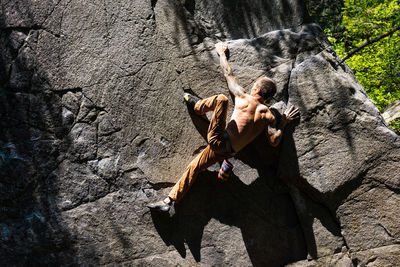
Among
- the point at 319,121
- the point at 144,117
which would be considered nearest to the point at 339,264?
the point at 319,121

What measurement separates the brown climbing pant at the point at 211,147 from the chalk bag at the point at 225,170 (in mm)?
76

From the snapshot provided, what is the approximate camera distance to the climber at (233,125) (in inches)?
127

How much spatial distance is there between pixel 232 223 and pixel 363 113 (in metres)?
1.78

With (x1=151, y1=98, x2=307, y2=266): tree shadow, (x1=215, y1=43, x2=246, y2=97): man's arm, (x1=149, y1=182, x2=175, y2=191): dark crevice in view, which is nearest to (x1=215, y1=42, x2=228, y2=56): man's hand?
(x1=215, y1=43, x2=246, y2=97): man's arm

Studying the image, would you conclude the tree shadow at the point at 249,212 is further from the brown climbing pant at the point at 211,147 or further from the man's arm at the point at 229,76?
the man's arm at the point at 229,76

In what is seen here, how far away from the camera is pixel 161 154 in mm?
3482

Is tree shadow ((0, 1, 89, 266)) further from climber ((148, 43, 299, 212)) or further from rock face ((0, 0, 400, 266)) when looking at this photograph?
climber ((148, 43, 299, 212))

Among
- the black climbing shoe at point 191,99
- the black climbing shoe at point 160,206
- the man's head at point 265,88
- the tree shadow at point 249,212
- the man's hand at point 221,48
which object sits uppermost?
the man's hand at point 221,48

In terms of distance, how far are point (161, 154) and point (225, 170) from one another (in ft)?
2.30

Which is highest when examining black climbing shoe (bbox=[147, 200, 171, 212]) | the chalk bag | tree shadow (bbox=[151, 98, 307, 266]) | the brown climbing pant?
the brown climbing pant

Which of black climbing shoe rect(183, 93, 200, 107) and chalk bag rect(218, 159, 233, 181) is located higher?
black climbing shoe rect(183, 93, 200, 107)

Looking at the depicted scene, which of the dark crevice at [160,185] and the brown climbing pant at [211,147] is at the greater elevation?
the brown climbing pant at [211,147]

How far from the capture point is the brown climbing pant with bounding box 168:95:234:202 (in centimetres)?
318

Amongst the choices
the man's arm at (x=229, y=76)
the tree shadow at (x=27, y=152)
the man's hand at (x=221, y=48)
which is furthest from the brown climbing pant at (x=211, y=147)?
the tree shadow at (x=27, y=152)
